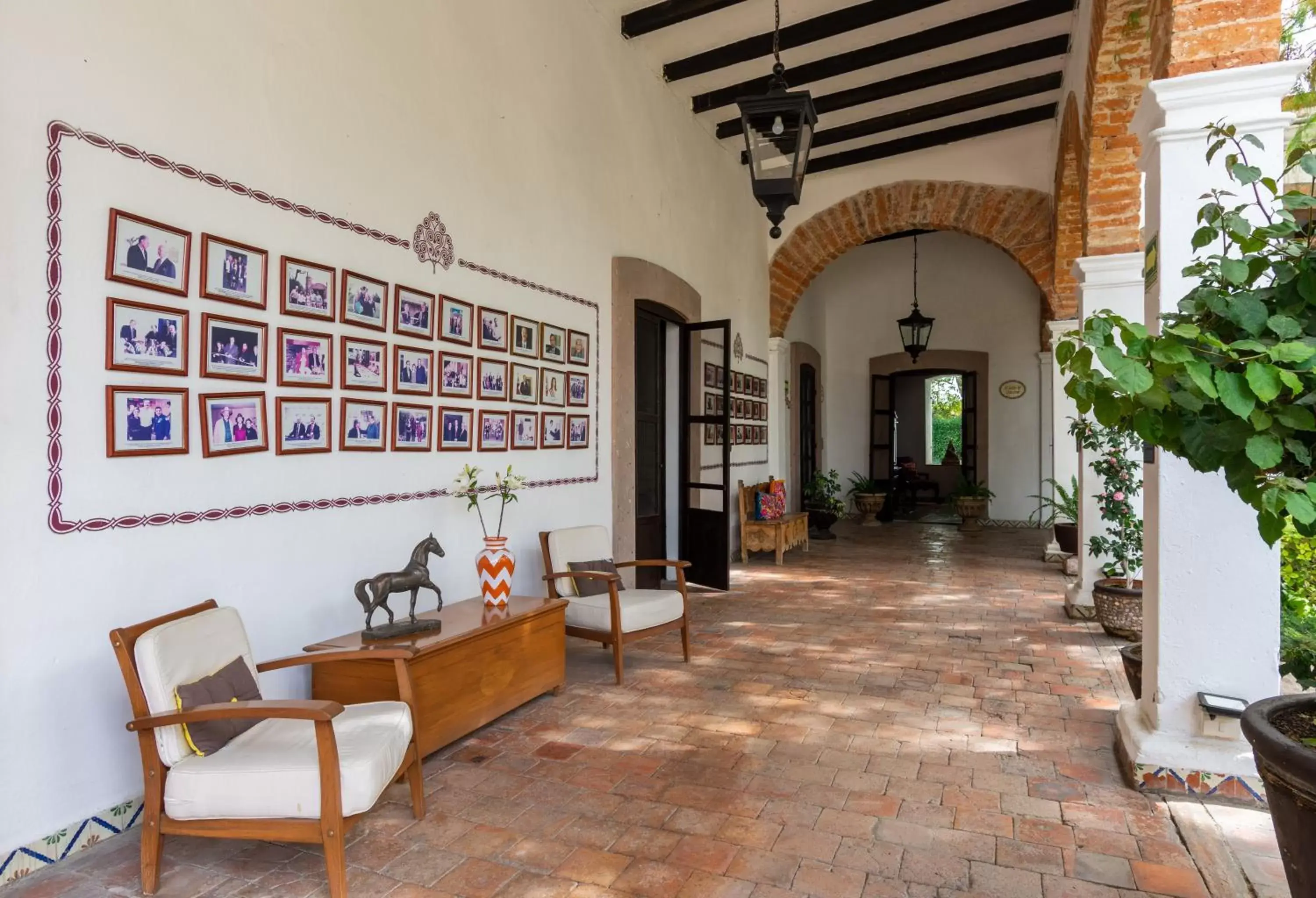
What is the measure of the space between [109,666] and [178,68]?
6.92ft

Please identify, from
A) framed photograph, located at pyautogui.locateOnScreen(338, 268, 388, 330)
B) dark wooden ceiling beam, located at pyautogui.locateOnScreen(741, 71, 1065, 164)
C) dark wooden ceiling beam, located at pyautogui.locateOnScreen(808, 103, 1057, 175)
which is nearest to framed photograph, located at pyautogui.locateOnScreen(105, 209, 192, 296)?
framed photograph, located at pyautogui.locateOnScreen(338, 268, 388, 330)

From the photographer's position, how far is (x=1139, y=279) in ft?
16.5

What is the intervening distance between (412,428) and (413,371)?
0.29m

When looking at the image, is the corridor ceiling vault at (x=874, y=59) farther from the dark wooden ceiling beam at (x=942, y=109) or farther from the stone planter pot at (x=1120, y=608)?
the stone planter pot at (x=1120, y=608)

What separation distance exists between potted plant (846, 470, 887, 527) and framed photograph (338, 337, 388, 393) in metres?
9.52

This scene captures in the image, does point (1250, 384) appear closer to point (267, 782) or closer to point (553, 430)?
point (267, 782)

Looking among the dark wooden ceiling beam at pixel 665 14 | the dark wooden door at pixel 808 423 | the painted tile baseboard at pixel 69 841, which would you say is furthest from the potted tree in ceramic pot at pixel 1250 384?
the dark wooden door at pixel 808 423

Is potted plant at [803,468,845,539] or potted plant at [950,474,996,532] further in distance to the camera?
potted plant at [950,474,996,532]

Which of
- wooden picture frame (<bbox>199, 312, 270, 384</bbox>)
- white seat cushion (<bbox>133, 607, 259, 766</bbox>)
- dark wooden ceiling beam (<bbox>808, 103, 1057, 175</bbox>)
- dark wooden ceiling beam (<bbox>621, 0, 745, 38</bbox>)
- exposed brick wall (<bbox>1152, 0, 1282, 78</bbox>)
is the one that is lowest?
white seat cushion (<bbox>133, 607, 259, 766</bbox>)

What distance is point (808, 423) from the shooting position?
12.1 metres

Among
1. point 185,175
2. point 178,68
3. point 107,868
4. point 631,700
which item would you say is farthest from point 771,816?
A: point 178,68

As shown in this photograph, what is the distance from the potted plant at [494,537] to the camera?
153 inches

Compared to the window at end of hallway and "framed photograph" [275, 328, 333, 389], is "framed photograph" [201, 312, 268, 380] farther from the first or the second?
the window at end of hallway

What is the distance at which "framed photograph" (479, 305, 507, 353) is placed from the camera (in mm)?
4488
